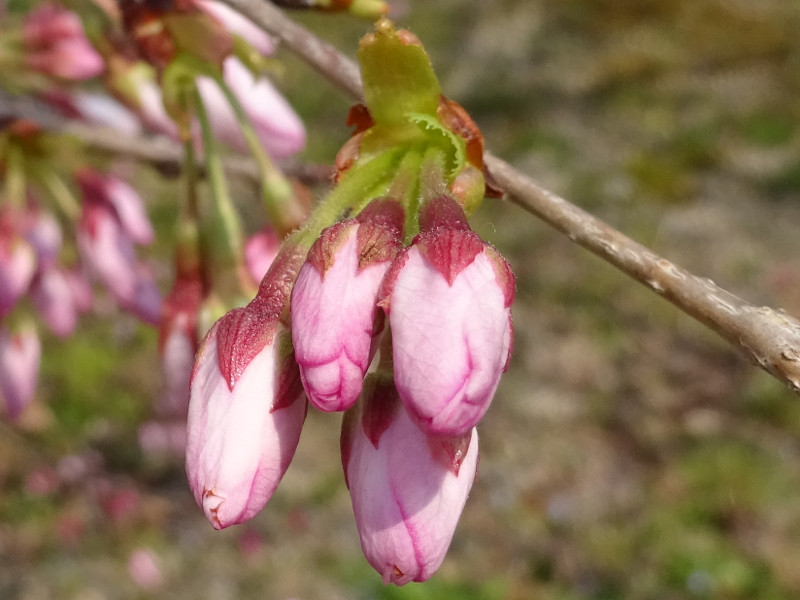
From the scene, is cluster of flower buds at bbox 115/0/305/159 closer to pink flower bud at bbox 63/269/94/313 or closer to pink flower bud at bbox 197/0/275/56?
pink flower bud at bbox 197/0/275/56

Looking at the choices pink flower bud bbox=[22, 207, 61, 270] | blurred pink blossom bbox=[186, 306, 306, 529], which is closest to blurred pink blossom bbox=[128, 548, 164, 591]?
pink flower bud bbox=[22, 207, 61, 270]

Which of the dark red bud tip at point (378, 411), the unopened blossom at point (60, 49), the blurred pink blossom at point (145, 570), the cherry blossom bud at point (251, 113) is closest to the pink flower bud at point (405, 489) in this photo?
the dark red bud tip at point (378, 411)

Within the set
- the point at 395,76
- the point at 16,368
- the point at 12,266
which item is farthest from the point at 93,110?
the point at 395,76

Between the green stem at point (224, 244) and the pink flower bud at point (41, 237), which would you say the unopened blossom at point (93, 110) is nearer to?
the pink flower bud at point (41, 237)

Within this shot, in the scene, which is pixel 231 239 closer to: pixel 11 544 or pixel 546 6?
pixel 11 544

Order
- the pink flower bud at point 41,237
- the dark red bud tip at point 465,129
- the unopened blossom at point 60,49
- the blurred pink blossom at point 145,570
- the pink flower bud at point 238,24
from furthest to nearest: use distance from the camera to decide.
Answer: the blurred pink blossom at point 145,570
the pink flower bud at point 41,237
the unopened blossom at point 60,49
the pink flower bud at point 238,24
the dark red bud tip at point 465,129

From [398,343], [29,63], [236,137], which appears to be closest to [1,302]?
[29,63]
